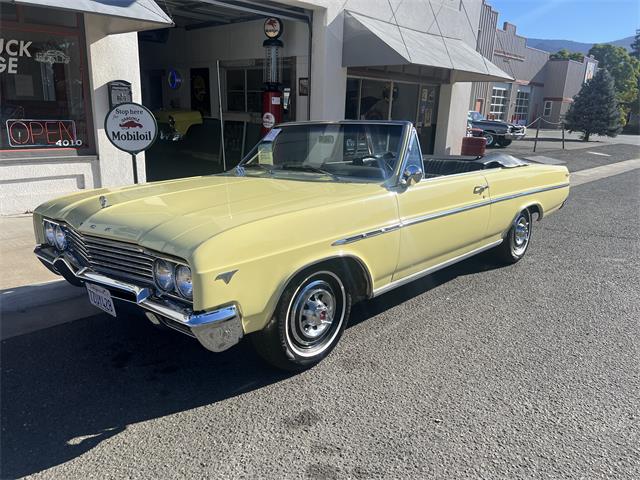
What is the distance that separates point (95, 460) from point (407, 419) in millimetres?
1665

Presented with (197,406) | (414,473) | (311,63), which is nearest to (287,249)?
(197,406)

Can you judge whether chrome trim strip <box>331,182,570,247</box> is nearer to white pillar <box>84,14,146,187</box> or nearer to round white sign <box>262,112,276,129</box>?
white pillar <box>84,14,146,187</box>

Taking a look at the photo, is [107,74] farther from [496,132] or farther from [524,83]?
[524,83]

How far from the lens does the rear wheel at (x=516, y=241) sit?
547 centimetres

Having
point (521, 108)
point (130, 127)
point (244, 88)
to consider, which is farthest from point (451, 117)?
point (521, 108)

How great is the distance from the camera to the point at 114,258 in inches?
117

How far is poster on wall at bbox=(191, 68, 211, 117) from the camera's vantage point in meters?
13.5

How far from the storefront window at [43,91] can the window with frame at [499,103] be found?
32684 mm

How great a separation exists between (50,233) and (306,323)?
2.02 m

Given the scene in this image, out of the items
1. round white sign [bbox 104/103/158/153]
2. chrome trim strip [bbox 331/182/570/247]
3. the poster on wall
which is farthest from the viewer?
the poster on wall

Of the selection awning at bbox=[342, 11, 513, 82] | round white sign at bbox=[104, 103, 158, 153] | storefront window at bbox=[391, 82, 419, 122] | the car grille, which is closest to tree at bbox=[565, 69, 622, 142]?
storefront window at bbox=[391, 82, 419, 122]

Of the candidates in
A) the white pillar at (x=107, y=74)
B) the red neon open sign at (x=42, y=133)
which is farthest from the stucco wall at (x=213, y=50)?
the red neon open sign at (x=42, y=133)

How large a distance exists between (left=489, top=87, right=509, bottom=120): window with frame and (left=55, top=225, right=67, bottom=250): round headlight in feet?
117

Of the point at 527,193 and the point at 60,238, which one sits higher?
the point at 527,193
